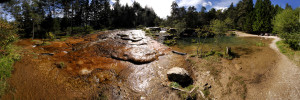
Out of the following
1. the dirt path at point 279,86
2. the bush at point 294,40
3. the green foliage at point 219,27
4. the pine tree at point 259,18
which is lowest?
the dirt path at point 279,86

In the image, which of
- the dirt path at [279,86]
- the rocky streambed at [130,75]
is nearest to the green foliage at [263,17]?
the dirt path at [279,86]

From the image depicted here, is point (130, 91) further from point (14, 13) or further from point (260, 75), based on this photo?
point (14, 13)

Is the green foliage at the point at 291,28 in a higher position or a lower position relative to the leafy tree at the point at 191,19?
lower

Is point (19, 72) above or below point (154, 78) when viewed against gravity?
above

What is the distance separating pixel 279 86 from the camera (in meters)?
6.32

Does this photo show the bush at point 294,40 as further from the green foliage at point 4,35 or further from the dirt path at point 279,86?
the green foliage at point 4,35

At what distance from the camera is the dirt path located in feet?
18.6

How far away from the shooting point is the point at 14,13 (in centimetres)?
1977

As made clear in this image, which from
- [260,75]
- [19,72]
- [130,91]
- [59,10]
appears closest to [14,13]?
[59,10]

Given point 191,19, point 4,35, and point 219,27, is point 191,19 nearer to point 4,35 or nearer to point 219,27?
point 219,27

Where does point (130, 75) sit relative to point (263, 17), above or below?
below

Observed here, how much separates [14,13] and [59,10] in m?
11.9

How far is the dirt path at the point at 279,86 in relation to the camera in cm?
567

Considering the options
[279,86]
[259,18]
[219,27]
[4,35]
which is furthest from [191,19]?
[4,35]
